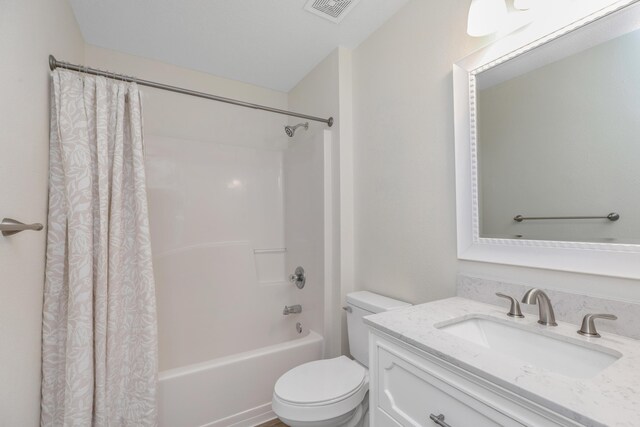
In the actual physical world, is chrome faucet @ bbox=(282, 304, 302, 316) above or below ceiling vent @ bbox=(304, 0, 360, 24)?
below

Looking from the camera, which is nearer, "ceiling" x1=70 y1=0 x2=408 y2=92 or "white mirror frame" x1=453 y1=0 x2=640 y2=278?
"white mirror frame" x1=453 y1=0 x2=640 y2=278

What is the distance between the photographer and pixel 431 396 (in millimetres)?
761

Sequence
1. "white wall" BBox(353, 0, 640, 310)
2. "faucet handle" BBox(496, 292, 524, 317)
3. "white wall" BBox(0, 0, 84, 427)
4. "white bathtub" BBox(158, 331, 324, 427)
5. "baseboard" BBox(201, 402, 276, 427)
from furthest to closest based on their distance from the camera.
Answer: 1. "baseboard" BBox(201, 402, 276, 427)
2. "white bathtub" BBox(158, 331, 324, 427)
3. "white wall" BBox(353, 0, 640, 310)
4. "faucet handle" BBox(496, 292, 524, 317)
5. "white wall" BBox(0, 0, 84, 427)

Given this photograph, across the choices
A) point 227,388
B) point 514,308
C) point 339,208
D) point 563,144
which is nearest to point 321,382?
point 227,388

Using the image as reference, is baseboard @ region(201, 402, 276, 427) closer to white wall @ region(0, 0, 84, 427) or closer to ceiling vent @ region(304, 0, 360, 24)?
white wall @ region(0, 0, 84, 427)

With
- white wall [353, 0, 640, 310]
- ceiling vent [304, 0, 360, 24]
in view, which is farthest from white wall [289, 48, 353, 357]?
ceiling vent [304, 0, 360, 24]

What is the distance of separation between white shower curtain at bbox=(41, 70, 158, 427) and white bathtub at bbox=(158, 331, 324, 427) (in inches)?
6.2

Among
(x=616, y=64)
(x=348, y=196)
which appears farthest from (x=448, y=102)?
(x=348, y=196)

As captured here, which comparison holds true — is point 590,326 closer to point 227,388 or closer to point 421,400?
point 421,400

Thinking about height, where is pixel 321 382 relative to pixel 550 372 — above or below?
below

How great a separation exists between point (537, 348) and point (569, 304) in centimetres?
18

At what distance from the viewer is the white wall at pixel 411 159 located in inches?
50.8

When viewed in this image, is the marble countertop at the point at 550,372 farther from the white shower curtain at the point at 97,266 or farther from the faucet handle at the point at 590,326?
the white shower curtain at the point at 97,266

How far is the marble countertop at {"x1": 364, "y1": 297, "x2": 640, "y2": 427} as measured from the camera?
0.50 metres
